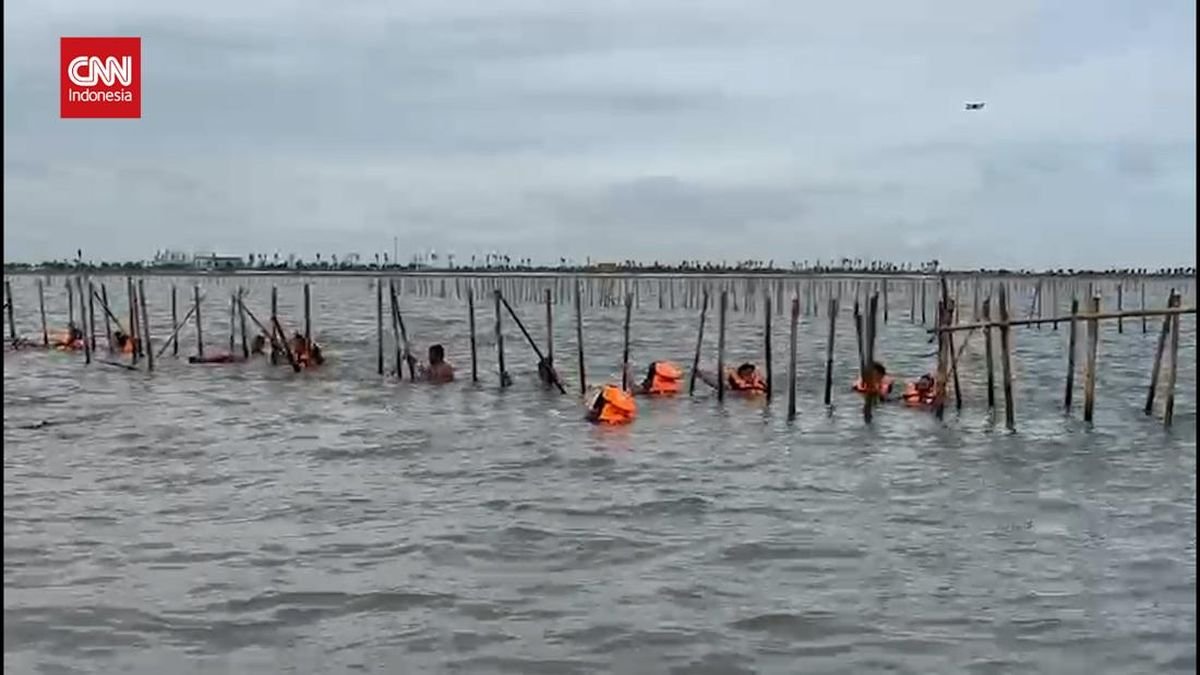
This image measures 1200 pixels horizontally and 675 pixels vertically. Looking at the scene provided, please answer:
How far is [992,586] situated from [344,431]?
455 inches

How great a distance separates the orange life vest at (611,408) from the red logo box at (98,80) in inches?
344

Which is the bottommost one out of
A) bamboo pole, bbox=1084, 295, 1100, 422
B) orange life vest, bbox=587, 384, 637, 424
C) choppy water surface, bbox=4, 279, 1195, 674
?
choppy water surface, bbox=4, 279, 1195, 674

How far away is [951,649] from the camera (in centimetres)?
842

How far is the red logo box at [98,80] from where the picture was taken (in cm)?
1357

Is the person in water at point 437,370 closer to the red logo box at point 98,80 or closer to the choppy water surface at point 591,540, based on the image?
the choppy water surface at point 591,540

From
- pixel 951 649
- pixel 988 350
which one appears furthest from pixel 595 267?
pixel 951 649

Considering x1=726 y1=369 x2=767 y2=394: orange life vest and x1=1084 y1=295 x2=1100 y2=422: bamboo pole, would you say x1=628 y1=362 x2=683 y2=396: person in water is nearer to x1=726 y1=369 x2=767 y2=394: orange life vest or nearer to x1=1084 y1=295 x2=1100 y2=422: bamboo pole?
x1=726 y1=369 x2=767 y2=394: orange life vest

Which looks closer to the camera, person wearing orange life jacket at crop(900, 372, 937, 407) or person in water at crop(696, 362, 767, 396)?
person wearing orange life jacket at crop(900, 372, 937, 407)

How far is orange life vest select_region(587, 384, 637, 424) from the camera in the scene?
20.0 metres

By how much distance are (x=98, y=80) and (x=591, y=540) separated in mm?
7255

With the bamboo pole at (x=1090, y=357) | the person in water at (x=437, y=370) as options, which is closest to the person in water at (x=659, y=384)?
the person in water at (x=437, y=370)

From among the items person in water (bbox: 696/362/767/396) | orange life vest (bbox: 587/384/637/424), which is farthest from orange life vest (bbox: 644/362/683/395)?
orange life vest (bbox: 587/384/637/424)

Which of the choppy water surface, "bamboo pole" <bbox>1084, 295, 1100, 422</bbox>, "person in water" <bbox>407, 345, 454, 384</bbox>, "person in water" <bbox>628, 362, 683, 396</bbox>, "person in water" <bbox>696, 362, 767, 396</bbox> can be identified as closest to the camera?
the choppy water surface

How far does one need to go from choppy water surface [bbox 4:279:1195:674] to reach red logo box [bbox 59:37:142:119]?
3995 millimetres
